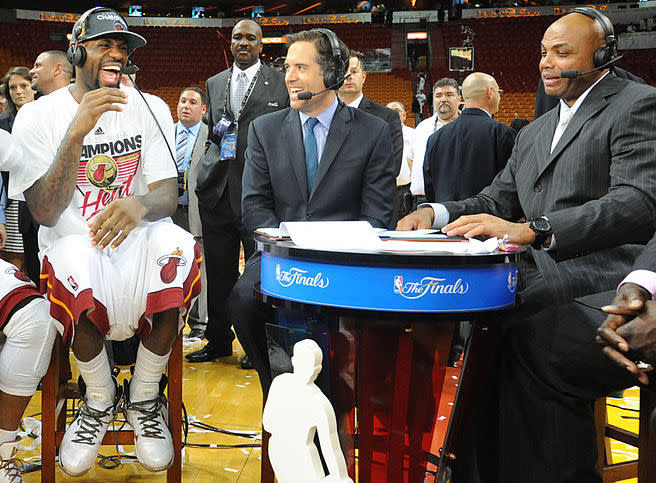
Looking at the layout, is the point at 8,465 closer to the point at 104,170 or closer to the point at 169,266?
the point at 169,266

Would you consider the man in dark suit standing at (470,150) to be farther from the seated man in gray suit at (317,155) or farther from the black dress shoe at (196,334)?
the black dress shoe at (196,334)

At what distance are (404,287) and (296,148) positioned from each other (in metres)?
1.19

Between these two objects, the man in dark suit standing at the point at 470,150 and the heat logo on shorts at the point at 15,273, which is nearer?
the heat logo on shorts at the point at 15,273

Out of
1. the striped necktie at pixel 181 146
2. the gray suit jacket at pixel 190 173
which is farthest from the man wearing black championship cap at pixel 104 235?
the striped necktie at pixel 181 146

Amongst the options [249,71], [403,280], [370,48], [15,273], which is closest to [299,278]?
[403,280]

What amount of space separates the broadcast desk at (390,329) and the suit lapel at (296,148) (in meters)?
0.76

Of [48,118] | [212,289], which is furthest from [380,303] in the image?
[212,289]

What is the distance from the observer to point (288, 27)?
2161 cm

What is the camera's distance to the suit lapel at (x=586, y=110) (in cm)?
203

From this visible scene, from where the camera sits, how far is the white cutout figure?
57.8 inches

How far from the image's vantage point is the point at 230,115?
386 centimetres

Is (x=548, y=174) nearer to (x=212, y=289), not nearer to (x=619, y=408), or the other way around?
(x=619, y=408)

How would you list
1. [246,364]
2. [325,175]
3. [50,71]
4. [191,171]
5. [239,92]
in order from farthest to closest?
[191,171] < [50,71] < [239,92] < [246,364] < [325,175]

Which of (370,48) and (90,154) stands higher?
(370,48)
